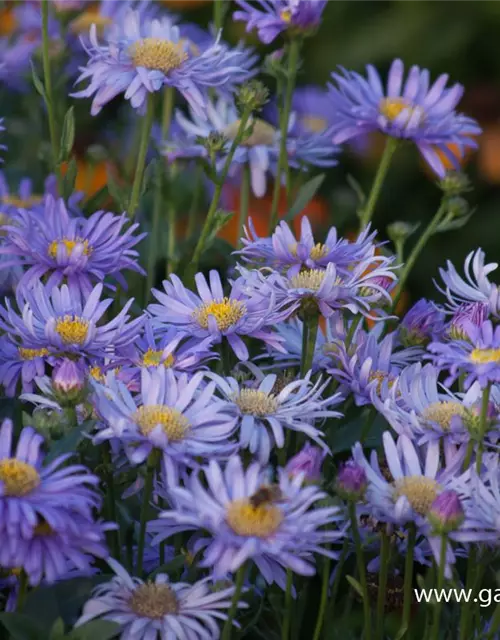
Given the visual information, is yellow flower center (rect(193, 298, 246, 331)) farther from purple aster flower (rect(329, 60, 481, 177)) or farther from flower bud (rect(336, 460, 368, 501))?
purple aster flower (rect(329, 60, 481, 177))

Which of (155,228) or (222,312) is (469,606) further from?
(155,228)

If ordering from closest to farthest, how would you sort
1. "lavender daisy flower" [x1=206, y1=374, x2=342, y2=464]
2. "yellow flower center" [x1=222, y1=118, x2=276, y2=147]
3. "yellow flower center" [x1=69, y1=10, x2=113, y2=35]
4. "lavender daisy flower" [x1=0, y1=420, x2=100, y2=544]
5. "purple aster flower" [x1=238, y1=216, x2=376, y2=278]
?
1. "lavender daisy flower" [x1=0, y1=420, x2=100, y2=544]
2. "lavender daisy flower" [x1=206, y1=374, x2=342, y2=464]
3. "purple aster flower" [x1=238, y1=216, x2=376, y2=278]
4. "yellow flower center" [x1=222, y1=118, x2=276, y2=147]
5. "yellow flower center" [x1=69, y1=10, x2=113, y2=35]

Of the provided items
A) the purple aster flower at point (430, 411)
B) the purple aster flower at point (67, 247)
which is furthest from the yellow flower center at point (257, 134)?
the purple aster flower at point (430, 411)

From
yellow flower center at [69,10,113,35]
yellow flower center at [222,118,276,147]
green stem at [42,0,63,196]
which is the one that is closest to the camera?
green stem at [42,0,63,196]

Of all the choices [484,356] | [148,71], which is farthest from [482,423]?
[148,71]

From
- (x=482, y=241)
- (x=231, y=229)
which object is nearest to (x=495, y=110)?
(x=482, y=241)

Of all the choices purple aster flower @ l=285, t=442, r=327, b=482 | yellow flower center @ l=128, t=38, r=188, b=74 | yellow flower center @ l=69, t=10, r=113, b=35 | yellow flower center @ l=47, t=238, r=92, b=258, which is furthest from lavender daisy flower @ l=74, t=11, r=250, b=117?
yellow flower center @ l=69, t=10, r=113, b=35
